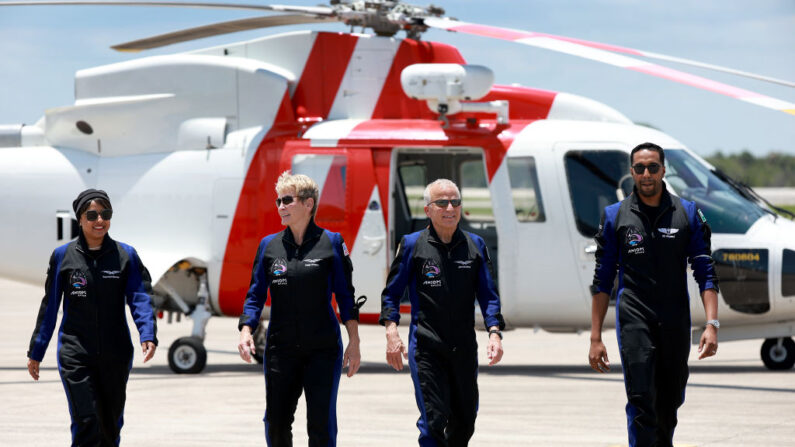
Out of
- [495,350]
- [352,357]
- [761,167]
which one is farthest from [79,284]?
[761,167]

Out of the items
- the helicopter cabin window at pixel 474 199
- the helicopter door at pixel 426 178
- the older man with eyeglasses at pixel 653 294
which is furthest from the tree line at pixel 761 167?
the older man with eyeglasses at pixel 653 294

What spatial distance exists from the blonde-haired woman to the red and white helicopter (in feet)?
14.4

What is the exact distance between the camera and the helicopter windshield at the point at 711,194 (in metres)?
10.1

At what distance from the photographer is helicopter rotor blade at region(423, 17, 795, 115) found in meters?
7.25

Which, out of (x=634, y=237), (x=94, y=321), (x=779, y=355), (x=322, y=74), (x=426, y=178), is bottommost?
(x=779, y=355)

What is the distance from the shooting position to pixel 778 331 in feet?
33.8

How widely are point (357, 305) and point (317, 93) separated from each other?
18.1ft

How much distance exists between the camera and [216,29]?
425 inches

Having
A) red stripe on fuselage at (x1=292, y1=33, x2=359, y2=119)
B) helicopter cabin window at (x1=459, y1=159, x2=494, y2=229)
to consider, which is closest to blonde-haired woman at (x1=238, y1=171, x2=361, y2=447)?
helicopter cabin window at (x1=459, y1=159, x2=494, y2=229)

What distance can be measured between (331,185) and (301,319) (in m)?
5.00

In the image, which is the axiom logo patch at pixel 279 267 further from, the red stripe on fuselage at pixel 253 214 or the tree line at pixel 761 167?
the tree line at pixel 761 167

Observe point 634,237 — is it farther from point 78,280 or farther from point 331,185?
point 331,185

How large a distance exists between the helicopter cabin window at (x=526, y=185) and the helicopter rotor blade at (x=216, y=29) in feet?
7.44

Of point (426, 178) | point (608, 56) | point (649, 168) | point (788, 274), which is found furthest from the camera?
point (426, 178)
